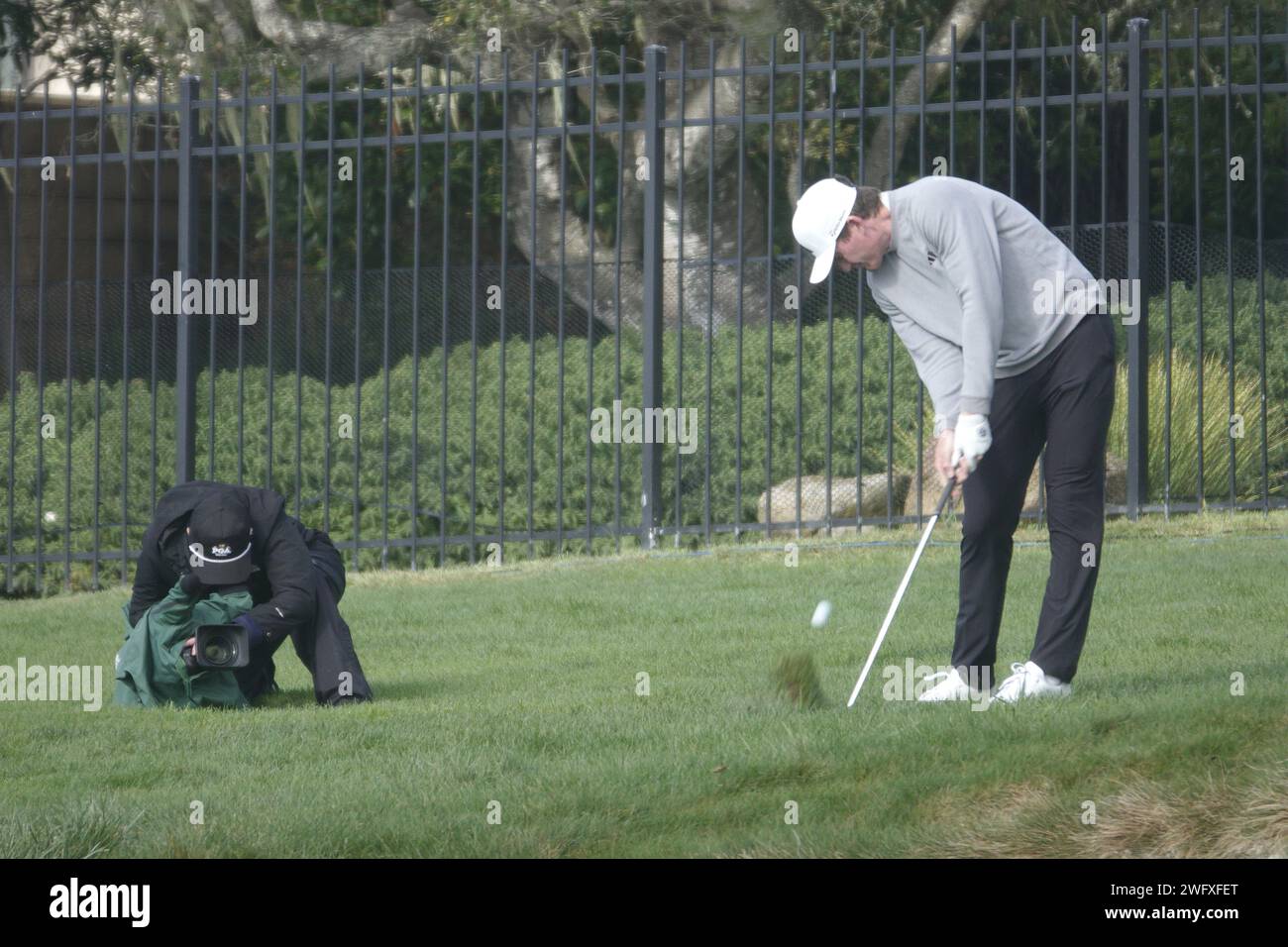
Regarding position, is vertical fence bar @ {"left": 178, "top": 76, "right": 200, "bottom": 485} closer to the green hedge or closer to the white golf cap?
the green hedge

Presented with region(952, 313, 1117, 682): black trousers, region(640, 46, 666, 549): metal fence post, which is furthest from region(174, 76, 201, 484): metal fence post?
region(952, 313, 1117, 682): black trousers

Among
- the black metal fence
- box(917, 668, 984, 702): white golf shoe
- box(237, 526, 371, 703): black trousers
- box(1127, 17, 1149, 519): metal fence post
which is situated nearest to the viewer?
box(917, 668, 984, 702): white golf shoe

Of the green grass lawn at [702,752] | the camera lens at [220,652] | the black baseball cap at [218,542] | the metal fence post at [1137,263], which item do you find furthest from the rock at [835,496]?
the camera lens at [220,652]

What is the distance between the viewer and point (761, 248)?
15688mm

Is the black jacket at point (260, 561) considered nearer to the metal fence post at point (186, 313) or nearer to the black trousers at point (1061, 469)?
the black trousers at point (1061, 469)

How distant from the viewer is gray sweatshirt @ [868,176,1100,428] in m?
5.62

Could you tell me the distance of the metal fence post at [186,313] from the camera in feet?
37.6

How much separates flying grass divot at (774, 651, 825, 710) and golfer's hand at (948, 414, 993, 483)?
36.1 inches

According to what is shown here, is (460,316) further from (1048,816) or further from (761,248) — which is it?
(1048,816)

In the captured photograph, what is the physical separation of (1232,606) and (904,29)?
8.17 m

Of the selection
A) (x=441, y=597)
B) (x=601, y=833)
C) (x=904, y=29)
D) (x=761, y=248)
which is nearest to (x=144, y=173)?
(x=761, y=248)

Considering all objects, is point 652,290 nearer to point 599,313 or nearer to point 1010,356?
point 599,313

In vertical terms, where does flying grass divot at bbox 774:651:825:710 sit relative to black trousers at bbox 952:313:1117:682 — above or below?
below

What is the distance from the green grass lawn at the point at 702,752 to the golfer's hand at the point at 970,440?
30.9 inches
